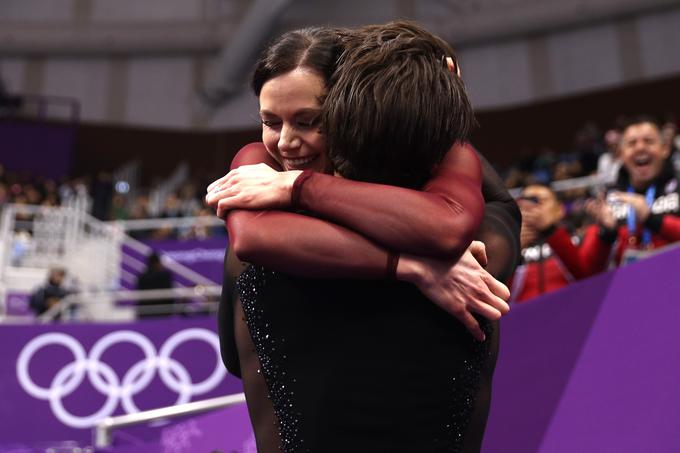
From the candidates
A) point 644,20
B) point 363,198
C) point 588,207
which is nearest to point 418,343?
point 363,198

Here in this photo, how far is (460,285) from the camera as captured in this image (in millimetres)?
1203

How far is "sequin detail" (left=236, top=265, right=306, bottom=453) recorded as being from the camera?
1.26 meters

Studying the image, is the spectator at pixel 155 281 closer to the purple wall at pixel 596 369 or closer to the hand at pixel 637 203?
the hand at pixel 637 203

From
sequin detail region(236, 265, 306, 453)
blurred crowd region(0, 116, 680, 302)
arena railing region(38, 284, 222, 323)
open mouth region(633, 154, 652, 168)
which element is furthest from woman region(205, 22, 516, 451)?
arena railing region(38, 284, 222, 323)

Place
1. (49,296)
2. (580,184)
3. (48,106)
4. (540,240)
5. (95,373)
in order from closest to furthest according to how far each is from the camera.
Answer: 1. (540,240)
2. (95,373)
3. (49,296)
4. (580,184)
5. (48,106)

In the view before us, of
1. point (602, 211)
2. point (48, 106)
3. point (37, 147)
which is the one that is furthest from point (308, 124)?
point (48, 106)

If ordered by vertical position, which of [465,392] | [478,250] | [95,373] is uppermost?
[478,250]

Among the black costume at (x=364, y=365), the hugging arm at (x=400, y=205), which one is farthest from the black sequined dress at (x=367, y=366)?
the hugging arm at (x=400, y=205)

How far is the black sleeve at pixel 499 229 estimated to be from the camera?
4.30 ft

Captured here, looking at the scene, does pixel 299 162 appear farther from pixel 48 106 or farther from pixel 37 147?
pixel 48 106

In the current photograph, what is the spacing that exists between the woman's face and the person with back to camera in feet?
6.58

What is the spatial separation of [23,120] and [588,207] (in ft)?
58.5

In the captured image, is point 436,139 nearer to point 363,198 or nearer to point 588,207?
point 363,198

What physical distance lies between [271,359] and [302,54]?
1.78 feet
